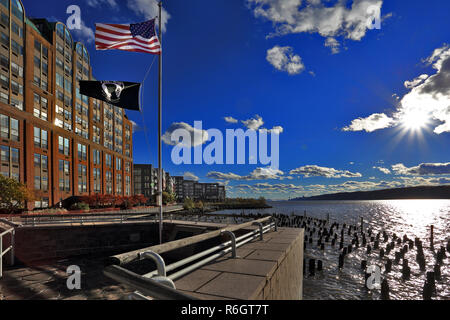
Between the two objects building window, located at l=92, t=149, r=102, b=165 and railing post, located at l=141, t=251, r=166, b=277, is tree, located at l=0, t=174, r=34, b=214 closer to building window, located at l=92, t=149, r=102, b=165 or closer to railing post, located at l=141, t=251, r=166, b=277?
building window, located at l=92, t=149, r=102, b=165

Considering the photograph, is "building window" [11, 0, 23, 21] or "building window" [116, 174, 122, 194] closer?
"building window" [11, 0, 23, 21]

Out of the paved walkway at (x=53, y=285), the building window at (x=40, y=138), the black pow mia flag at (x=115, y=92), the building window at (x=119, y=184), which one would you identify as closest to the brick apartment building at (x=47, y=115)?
the building window at (x=40, y=138)

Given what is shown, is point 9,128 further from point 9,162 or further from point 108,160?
point 108,160

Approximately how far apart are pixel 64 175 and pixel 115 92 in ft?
146

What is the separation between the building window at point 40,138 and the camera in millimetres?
41938

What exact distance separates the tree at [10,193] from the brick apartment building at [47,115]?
4.59 m

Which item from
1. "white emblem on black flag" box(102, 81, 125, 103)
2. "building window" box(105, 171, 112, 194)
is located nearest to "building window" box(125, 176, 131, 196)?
"building window" box(105, 171, 112, 194)

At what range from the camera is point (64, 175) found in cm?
4869

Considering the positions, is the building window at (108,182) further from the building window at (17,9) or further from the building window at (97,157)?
the building window at (17,9)

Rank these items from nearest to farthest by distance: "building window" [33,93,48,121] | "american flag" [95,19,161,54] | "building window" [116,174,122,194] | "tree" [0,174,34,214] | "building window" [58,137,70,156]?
"american flag" [95,19,161,54], "tree" [0,174,34,214], "building window" [33,93,48,121], "building window" [58,137,70,156], "building window" [116,174,122,194]

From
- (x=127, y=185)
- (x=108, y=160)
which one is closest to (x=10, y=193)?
(x=108, y=160)

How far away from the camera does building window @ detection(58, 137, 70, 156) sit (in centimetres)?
4782
